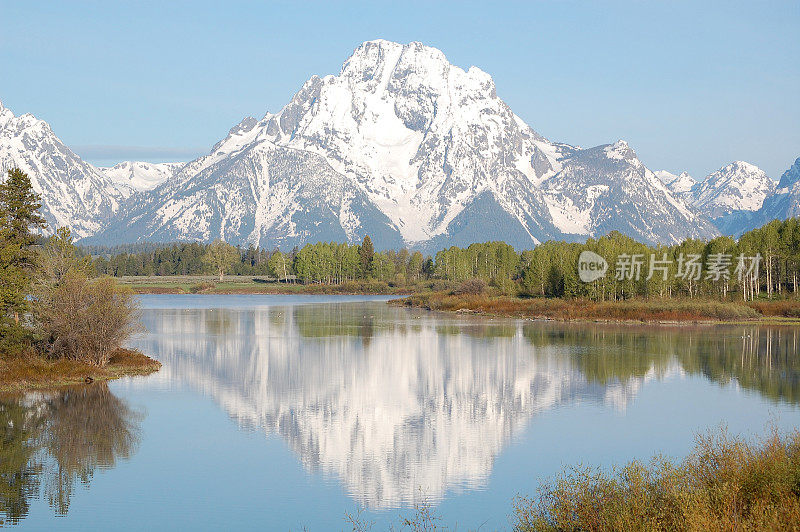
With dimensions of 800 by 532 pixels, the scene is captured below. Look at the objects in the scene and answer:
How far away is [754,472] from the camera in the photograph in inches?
808

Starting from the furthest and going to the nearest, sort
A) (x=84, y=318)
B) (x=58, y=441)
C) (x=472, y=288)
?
1. (x=472, y=288)
2. (x=84, y=318)
3. (x=58, y=441)

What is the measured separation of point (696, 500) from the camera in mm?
17609

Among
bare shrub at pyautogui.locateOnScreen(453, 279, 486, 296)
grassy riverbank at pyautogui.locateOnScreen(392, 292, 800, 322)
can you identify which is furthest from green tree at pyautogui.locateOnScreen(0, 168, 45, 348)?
bare shrub at pyautogui.locateOnScreen(453, 279, 486, 296)

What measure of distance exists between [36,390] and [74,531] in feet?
76.3

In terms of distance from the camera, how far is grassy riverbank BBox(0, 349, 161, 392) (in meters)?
44.9

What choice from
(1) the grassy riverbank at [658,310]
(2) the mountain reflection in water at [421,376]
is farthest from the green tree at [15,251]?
(1) the grassy riverbank at [658,310]

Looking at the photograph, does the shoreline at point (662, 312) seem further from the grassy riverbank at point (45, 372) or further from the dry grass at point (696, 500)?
the dry grass at point (696, 500)

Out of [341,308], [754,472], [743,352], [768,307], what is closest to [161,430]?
[754,472]

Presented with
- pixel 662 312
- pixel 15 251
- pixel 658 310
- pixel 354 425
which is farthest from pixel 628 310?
pixel 15 251

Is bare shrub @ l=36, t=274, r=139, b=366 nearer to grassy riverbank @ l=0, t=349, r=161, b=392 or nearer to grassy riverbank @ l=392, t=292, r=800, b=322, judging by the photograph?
grassy riverbank @ l=0, t=349, r=161, b=392

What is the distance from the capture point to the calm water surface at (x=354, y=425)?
26.4 meters

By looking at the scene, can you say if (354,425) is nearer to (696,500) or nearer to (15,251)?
(696,500)

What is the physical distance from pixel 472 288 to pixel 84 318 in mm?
99649

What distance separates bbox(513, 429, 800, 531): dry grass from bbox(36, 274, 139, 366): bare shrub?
33012mm
